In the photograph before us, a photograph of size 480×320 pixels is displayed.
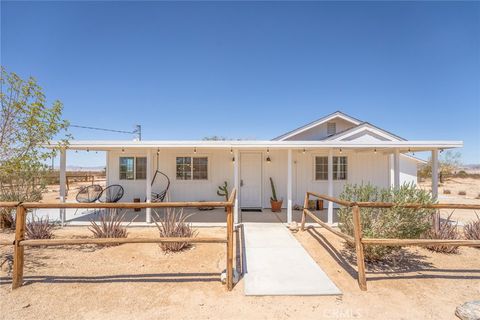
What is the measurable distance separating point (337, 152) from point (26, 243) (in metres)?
9.45

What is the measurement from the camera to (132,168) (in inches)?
370

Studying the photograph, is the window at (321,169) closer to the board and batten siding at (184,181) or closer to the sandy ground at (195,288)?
the board and batten siding at (184,181)

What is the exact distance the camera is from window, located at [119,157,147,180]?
30.7ft

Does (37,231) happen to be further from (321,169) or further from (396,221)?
(321,169)

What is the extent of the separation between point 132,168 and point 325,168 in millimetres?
8123

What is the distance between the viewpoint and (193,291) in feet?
10.8

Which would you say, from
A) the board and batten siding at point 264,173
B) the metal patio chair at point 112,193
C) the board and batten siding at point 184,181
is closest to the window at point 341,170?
the board and batten siding at point 264,173

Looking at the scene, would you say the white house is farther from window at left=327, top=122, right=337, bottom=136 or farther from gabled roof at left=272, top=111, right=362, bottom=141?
window at left=327, top=122, right=337, bottom=136

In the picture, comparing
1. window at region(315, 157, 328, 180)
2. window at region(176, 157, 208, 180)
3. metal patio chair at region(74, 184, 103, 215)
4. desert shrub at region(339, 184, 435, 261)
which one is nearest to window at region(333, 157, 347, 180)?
window at region(315, 157, 328, 180)

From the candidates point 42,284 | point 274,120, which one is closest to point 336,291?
point 42,284

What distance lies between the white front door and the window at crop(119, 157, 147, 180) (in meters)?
4.14

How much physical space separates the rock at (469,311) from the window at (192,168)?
7879mm

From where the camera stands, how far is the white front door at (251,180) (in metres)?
9.16

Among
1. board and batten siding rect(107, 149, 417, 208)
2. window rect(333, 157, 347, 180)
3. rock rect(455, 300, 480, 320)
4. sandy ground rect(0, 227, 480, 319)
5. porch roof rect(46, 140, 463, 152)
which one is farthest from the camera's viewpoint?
window rect(333, 157, 347, 180)
